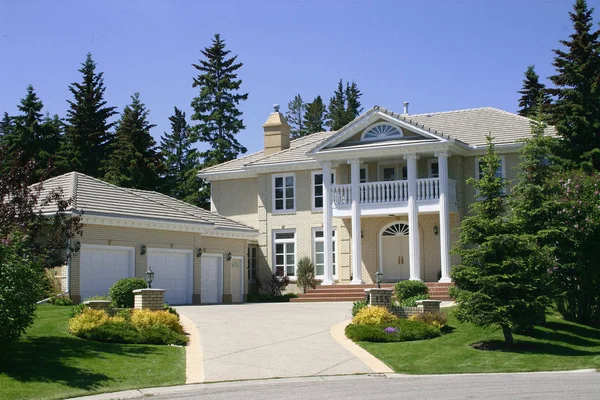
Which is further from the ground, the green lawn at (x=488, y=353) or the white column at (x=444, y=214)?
the white column at (x=444, y=214)

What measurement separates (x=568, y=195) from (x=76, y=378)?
15.3 meters

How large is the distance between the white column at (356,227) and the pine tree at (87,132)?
72.7 feet

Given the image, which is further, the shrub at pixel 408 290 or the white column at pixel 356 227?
the white column at pixel 356 227

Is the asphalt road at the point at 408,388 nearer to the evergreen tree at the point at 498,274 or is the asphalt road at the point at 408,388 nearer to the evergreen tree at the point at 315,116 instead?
the evergreen tree at the point at 498,274

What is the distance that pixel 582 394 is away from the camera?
504 inches

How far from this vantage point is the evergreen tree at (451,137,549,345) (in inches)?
744

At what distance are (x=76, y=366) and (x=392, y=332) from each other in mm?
7973

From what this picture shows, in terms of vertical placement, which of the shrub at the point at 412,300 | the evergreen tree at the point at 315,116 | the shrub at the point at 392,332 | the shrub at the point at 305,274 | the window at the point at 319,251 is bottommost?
the shrub at the point at 392,332

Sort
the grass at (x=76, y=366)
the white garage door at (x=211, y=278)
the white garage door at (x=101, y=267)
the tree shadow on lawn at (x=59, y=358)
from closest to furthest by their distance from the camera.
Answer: the grass at (x=76, y=366)
the tree shadow on lawn at (x=59, y=358)
the white garage door at (x=101, y=267)
the white garage door at (x=211, y=278)

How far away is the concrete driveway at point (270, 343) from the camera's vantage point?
16156 mm

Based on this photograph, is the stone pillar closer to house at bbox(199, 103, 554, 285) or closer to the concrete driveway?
the concrete driveway

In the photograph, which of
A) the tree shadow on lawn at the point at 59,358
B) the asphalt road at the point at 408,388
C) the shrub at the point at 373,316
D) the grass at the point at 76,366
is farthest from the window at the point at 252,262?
the asphalt road at the point at 408,388

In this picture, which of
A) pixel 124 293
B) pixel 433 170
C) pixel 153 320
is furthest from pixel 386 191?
pixel 153 320

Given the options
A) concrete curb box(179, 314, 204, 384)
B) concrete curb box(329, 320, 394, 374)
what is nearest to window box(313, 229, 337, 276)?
concrete curb box(329, 320, 394, 374)
